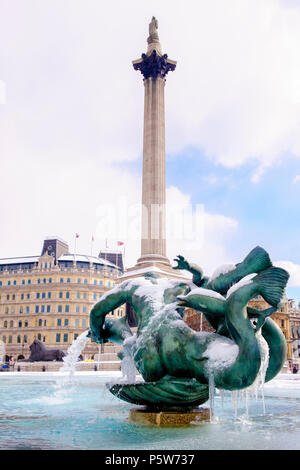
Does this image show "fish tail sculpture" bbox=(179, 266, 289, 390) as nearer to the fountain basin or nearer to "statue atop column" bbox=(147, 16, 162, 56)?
the fountain basin

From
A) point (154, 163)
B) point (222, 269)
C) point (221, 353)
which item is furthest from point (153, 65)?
point (221, 353)

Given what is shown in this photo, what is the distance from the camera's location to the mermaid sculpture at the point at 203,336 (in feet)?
18.5

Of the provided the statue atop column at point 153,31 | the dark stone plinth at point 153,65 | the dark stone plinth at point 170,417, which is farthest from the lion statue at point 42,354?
the dark stone plinth at point 170,417

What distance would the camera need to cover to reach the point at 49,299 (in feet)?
263

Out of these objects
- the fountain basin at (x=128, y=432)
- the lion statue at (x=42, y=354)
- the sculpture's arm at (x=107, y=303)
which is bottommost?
the lion statue at (x=42, y=354)

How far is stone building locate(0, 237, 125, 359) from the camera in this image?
7862cm

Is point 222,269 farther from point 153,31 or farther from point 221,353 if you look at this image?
point 153,31

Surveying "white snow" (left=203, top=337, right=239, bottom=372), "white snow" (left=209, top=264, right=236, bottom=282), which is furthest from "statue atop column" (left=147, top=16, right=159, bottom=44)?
"white snow" (left=203, top=337, right=239, bottom=372)

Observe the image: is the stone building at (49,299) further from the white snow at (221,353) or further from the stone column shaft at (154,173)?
the white snow at (221,353)

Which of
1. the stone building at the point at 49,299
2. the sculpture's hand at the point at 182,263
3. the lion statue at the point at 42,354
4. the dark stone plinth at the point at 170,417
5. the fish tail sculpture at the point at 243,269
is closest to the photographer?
the fish tail sculpture at the point at 243,269

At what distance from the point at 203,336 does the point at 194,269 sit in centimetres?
126
